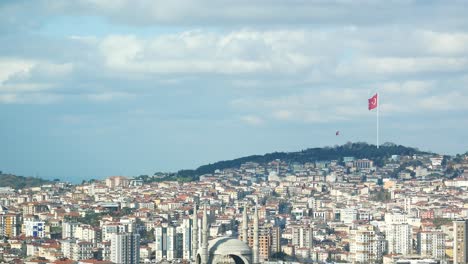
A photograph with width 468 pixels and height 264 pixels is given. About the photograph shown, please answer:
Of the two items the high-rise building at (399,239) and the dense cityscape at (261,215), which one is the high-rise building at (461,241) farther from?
the high-rise building at (399,239)

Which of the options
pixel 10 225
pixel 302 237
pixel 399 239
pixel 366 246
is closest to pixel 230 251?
pixel 366 246

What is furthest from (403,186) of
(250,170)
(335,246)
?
(335,246)

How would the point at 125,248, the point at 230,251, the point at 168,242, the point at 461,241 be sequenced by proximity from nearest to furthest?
the point at 230,251 → the point at 461,241 → the point at 125,248 → the point at 168,242

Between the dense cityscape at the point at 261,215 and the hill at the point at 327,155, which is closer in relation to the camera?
the dense cityscape at the point at 261,215

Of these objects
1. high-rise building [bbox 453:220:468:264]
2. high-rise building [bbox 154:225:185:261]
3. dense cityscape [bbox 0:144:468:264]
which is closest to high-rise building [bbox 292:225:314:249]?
dense cityscape [bbox 0:144:468:264]

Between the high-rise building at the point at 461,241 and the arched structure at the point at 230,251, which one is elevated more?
the arched structure at the point at 230,251

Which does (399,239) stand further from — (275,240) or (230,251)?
(230,251)

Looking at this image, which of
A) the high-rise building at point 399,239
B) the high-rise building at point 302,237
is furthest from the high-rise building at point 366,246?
the high-rise building at point 302,237
